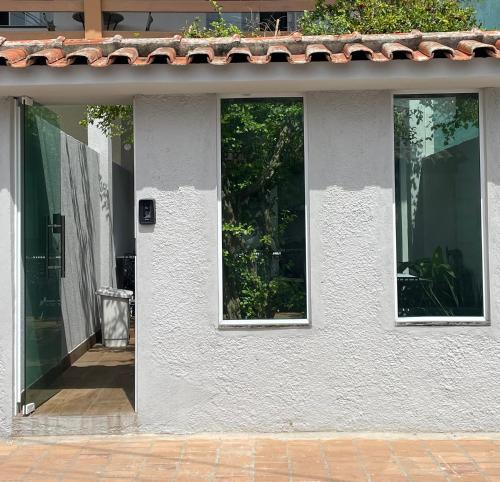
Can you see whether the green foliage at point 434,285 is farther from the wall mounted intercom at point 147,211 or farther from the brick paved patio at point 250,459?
the wall mounted intercom at point 147,211

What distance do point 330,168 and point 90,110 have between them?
6.06 meters

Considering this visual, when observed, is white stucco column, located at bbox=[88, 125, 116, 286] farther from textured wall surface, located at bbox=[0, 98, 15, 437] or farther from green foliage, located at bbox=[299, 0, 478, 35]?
textured wall surface, located at bbox=[0, 98, 15, 437]

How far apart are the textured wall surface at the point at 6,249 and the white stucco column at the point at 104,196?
5.89m

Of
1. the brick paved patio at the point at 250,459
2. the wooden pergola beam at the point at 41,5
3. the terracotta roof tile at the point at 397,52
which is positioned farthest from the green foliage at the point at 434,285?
the wooden pergola beam at the point at 41,5

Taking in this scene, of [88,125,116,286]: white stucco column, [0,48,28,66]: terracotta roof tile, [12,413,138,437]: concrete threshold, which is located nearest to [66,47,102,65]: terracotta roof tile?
[0,48,28,66]: terracotta roof tile

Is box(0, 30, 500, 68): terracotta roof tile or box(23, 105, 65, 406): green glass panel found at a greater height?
box(0, 30, 500, 68): terracotta roof tile

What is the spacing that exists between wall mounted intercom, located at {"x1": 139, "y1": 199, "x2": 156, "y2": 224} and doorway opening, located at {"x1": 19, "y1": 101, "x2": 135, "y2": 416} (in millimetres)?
1167

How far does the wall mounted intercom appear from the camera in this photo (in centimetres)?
699

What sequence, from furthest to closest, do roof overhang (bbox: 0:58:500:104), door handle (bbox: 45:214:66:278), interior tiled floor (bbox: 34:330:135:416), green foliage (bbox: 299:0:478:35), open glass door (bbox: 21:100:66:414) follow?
green foliage (bbox: 299:0:478:35), door handle (bbox: 45:214:66:278), open glass door (bbox: 21:100:66:414), interior tiled floor (bbox: 34:330:135:416), roof overhang (bbox: 0:58:500:104)

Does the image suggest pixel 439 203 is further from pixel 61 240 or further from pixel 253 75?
pixel 61 240

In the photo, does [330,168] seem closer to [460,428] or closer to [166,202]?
[166,202]

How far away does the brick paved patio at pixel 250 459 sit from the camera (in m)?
5.86

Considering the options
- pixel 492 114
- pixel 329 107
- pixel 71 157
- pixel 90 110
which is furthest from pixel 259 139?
pixel 90 110

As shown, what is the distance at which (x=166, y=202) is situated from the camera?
7023 millimetres
